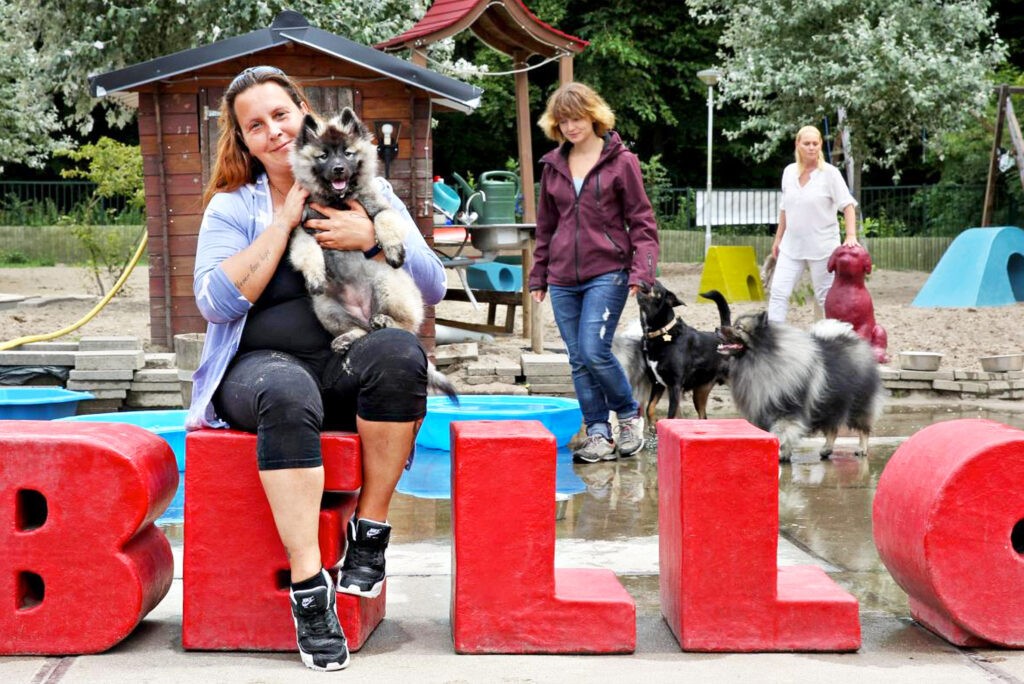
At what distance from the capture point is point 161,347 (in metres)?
9.55

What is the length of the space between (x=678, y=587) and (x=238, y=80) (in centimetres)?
214

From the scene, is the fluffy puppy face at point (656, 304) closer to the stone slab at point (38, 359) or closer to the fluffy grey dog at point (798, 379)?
the fluffy grey dog at point (798, 379)

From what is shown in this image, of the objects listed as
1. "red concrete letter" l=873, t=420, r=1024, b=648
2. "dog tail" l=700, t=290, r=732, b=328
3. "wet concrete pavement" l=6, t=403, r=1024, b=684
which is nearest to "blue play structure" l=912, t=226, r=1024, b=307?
"dog tail" l=700, t=290, r=732, b=328

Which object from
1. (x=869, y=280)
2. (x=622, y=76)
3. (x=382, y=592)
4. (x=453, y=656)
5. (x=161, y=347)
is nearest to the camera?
(x=453, y=656)

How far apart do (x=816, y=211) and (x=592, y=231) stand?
3523 mm

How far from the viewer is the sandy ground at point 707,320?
35.2ft

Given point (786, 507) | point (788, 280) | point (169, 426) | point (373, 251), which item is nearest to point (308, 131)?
point (373, 251)

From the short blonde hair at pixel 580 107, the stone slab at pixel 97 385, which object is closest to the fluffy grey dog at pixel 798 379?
the short blonde hair at pixel 580 107

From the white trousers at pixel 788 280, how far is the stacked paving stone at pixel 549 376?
6.16 feet

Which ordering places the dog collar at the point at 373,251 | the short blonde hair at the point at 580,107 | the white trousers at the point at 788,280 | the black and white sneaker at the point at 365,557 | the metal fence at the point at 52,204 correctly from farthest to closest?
the metal fence at the point at 52,204
the white trousers at the point at 788,280
the short blonde hair at the point at 580,107
the dog collar at the point at 373,251
the black and white sneaker at the point at 365,557

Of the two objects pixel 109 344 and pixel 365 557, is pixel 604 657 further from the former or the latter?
pixel 109 344

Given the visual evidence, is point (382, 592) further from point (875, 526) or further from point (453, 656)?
point (875, 526)

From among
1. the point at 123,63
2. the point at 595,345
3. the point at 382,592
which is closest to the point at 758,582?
the point at 382,592

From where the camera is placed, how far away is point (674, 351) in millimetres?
7605
